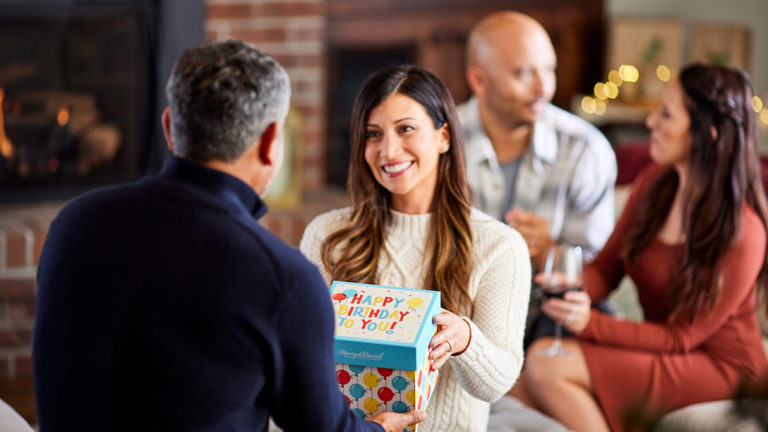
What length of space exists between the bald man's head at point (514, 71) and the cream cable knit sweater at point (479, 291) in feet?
3.20

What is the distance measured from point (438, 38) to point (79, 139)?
1.84m

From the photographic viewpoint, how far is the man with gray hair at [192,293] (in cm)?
101

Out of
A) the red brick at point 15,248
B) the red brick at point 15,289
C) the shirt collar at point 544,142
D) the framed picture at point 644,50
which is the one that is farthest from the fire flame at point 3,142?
the framed picture at point 644,50

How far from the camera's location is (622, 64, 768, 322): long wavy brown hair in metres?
2.06

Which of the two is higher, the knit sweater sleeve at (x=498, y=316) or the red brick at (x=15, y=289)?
the knit sweater sleeve at (x=498, y=316)

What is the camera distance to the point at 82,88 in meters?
3.42

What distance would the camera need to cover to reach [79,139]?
11.2ft

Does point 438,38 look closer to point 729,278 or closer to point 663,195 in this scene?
point 663,195

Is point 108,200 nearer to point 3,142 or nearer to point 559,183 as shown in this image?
point 559,183

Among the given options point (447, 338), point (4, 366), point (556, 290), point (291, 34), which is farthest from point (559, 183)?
point (4, 366)

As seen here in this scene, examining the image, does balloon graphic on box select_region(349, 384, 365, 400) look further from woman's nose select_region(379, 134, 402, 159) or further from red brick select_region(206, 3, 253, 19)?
red brick select_region(206, 3, 253, 19)

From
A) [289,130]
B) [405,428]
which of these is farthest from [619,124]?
[405,428]

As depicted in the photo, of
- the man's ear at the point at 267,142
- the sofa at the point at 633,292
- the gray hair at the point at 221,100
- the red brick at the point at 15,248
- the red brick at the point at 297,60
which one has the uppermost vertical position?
the gray hair at the point at 221,100

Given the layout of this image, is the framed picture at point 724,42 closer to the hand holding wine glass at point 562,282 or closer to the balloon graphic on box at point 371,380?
the hand holding wine glass at point 562,282
